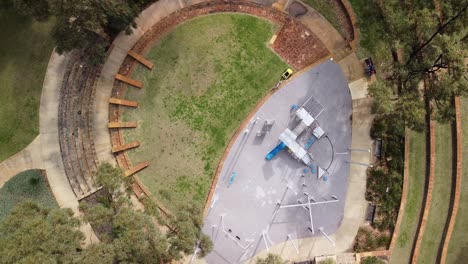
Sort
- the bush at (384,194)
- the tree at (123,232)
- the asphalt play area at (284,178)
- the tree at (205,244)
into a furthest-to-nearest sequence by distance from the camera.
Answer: the asphalt play area at (284,178), the bush at (384,194), the tree at (205,244), the tree at (123,232)

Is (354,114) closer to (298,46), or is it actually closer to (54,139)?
(298,46)

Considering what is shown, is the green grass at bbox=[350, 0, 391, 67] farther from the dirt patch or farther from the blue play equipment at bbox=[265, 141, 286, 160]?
the blue play equipment at bbox=[265, 141, 286, 160]

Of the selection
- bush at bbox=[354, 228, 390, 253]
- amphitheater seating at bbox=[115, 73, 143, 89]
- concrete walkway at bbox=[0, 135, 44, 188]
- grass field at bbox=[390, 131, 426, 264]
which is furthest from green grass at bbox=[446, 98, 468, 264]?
concrete walkway at bbox=[0, 135, 44, 188]

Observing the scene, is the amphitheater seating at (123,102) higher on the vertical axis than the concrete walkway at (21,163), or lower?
higher

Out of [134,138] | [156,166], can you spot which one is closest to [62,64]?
[134,138]

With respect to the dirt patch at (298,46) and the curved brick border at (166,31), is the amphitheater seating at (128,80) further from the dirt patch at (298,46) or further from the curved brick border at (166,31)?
the dirt patch at (298,46)

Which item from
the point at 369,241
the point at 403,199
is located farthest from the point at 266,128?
the point at 369,241

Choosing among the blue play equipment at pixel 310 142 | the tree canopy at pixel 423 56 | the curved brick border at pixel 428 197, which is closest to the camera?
the tree canopy at pixel 423 56

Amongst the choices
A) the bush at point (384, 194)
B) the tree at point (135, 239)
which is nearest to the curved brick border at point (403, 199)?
the bush at point (384, 194)
